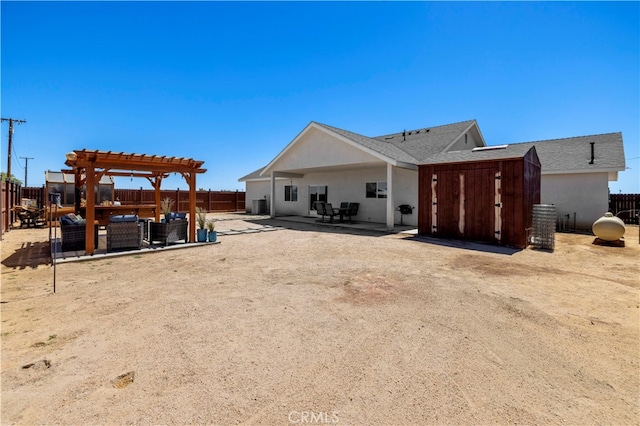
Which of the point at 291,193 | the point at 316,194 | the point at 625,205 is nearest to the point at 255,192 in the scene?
the point at 291,193

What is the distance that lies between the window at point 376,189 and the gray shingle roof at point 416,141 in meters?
1.87

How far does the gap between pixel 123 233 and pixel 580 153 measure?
18992mm

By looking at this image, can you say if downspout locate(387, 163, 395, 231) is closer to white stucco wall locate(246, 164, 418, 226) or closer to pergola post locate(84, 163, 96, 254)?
white stucco wall locate(246, 164, 418, 226)

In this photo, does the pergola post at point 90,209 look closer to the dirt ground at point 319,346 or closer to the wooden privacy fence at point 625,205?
the dirt ground at point 319,346

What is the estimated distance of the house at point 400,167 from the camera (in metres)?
12.1

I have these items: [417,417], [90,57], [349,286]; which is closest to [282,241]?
[349,286]

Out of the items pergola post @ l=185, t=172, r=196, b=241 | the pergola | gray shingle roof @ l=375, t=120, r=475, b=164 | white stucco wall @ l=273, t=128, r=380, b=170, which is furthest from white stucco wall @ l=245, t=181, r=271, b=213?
pergola post @ l=185, t=172, r=196, b=241

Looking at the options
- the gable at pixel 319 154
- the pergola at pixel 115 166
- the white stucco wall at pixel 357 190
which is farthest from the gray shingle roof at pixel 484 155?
the pergola at pixel 115 166

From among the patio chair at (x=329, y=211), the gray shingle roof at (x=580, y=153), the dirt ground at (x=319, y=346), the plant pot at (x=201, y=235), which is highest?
the gray shingle roof at (x=580, y=153)

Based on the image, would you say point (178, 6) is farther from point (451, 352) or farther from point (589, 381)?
point (589, 381)

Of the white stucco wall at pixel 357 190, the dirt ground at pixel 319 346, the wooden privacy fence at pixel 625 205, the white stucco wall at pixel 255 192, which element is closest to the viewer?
the dirt ground at pixel 319 346

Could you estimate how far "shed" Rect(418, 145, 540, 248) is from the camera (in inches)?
329

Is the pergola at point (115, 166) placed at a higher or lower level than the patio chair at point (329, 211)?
higher

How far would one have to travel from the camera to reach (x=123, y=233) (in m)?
7.32
